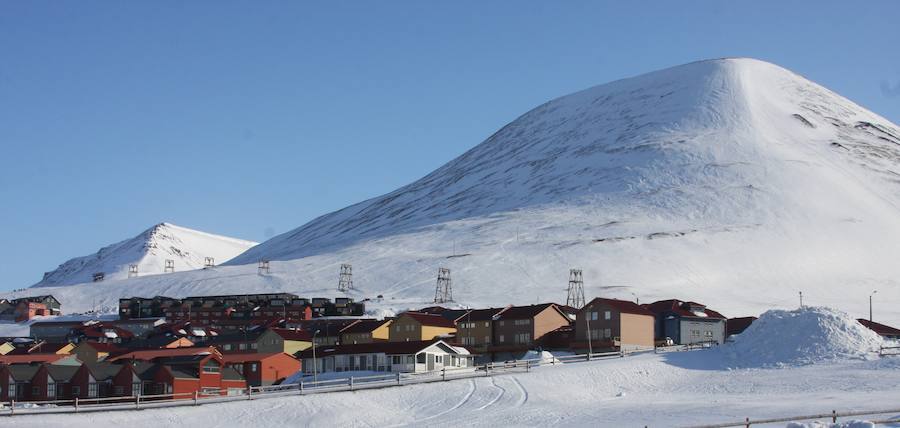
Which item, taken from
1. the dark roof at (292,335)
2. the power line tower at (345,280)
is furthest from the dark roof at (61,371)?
the power line tower at (345,280)

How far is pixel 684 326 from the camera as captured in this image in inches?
3942

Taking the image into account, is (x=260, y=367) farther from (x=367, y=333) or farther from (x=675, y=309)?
(x=675, y=309)

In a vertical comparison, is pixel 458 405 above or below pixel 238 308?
below

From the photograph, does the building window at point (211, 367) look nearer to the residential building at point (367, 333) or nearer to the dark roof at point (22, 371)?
the dark roof at point (22, 371)

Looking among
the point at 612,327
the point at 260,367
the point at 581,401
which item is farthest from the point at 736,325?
the point at 581,401

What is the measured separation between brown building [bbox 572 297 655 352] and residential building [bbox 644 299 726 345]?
621 centimetres

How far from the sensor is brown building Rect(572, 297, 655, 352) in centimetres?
9031

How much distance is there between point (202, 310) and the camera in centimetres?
14662

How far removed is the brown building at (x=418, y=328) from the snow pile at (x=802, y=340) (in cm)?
3393

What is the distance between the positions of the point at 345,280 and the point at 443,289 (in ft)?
73.5

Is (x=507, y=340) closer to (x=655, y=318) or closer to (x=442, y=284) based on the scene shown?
(x=655, y=318)

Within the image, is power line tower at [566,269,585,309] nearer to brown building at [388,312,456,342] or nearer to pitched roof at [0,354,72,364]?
brown building at [388,312,456,342]

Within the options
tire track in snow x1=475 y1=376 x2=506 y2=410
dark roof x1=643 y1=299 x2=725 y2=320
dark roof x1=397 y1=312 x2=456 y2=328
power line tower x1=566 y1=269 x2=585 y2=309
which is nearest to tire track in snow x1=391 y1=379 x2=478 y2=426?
tire track in snow x1=475 y1=376 x2=506 y2=410

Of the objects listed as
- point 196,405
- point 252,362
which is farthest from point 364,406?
point 252,362
